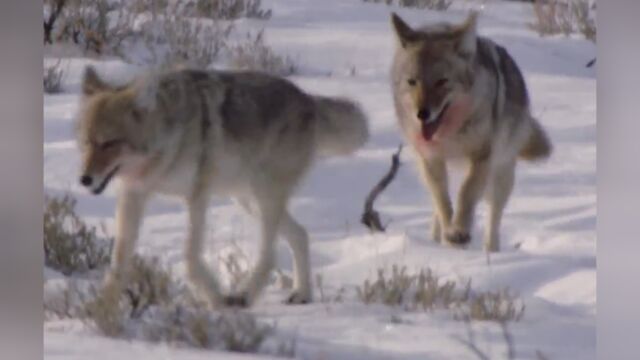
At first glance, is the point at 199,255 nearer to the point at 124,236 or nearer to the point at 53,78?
the point at 124,236

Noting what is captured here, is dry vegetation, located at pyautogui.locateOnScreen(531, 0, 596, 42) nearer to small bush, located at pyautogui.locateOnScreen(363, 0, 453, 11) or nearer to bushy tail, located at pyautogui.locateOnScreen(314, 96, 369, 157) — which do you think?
small bush, located at pyautogui.locateOnScreen(363, 0, 453, 11)

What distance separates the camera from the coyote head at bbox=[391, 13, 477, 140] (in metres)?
2.51

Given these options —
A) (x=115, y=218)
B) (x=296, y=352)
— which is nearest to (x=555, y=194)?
(x=296, y=352)

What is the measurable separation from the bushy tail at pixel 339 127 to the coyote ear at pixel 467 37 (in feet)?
0.80

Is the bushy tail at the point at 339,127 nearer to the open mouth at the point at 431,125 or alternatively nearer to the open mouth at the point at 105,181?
the open mouth at the point at 431,125

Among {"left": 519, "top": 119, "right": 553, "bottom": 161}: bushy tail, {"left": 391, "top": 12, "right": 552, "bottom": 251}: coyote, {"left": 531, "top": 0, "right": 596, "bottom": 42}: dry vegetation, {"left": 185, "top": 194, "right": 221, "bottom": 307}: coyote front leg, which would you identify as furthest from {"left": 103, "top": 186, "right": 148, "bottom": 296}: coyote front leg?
{"left": 531, "top": 0, "right": 596, "bottom": 42}: dry vegetation

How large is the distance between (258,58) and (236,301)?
501 mm

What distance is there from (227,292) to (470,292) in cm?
49

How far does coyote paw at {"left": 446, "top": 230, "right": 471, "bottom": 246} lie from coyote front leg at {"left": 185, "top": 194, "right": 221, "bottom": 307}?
49cm

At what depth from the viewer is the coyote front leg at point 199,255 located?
2.51 metres

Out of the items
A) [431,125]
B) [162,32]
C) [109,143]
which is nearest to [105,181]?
[109,143]

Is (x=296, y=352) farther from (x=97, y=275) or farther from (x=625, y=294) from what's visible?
(x=625, y=294)

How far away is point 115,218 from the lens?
2508 millimetres

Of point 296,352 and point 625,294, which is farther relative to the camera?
point 625,294
